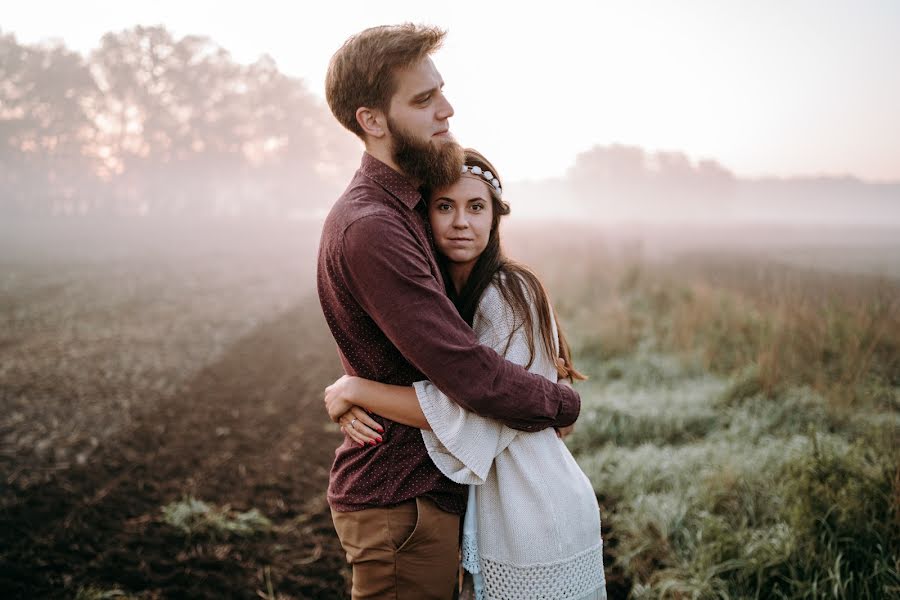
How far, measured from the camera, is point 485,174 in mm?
2174

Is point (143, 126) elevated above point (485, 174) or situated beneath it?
elevated above

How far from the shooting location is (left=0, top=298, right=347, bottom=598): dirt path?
3.64m

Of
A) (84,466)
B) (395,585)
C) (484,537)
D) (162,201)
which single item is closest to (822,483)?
(484,537)

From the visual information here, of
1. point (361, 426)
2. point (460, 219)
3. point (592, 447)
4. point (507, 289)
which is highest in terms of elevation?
point (460, 219)

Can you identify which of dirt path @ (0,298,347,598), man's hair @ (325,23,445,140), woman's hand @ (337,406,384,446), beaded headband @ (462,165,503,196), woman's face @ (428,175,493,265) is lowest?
dirt path @ (0,298,347,598)

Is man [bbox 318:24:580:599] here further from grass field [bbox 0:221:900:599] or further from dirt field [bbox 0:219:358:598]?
dirt field [bbox 0:219:358:598]

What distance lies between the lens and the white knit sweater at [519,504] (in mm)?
1759

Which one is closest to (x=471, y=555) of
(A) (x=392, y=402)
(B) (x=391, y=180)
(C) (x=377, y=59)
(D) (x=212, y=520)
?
(A) (x=392, y=402)

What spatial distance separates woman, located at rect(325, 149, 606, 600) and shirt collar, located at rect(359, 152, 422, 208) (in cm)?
22

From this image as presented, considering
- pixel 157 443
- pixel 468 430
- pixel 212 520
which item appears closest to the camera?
pixel 468 430

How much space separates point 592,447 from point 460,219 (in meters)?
3.95

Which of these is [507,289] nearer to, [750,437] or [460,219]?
[460,219]

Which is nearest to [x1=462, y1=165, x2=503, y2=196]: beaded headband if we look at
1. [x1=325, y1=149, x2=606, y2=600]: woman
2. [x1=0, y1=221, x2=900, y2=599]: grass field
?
[x1=325, y1=149, x2=606, y2=600]: woman

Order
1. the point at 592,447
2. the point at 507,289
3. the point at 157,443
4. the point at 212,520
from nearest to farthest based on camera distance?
the point at 507,289 < the point at 212,520 < the point at 592,447 < the point at 157,443
